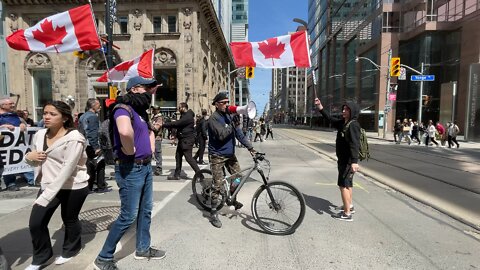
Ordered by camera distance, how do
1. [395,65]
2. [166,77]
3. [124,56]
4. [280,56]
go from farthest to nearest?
1. [166,77]
2. [124,56]
3. [395,65]
4. [280,56]

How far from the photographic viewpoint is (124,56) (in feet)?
105

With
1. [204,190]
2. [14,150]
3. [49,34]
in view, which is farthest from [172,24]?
[204,190]

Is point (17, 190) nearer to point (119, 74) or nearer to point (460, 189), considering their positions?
point (119, 74)

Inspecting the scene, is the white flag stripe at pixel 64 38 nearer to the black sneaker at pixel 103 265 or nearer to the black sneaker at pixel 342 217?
the black sneaker at pixel 103 265

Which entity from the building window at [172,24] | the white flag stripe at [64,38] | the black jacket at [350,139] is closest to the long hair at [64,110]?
the black jacket at [350,139]

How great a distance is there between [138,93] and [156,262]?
72.5 inches

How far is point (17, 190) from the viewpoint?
678cm

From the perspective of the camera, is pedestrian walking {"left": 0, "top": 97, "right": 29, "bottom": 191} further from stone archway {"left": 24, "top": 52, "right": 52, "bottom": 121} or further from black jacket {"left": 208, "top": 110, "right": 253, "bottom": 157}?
stone archway {"left": 24, "top": 52, "right": 52, "bottom": 121}

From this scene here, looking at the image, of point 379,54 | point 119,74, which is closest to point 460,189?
point 119,74

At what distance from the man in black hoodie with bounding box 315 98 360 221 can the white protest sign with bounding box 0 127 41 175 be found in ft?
21.5

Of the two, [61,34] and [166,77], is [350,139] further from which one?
[166,77]

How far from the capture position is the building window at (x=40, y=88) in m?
33.8

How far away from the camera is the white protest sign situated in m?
6.86

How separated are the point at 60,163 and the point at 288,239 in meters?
2.85
